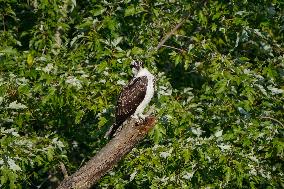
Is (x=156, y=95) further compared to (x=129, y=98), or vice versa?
(x=156, y=95)

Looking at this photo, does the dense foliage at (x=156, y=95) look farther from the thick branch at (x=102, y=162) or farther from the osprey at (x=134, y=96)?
the thick branch at (x=102, y=162)

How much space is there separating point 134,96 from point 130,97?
7 cm

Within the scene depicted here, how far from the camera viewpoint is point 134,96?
20.8 ft

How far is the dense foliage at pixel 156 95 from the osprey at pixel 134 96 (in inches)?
5.9

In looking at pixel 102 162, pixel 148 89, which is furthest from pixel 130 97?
pixel 102 162

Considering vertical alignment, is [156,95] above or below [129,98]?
below

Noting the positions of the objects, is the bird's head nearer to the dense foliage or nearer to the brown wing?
the dense foliage

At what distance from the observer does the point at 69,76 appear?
6.43 meters

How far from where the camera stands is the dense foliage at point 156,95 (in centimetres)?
631

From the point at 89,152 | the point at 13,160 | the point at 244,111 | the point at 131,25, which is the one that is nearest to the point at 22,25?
the point at 131,25

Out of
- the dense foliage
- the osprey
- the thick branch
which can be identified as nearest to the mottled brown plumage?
the osprey

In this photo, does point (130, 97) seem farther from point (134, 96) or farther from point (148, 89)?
point (148, 89)

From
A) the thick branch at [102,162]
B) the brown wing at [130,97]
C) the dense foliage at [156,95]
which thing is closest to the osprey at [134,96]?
the brown wing at [130,97]

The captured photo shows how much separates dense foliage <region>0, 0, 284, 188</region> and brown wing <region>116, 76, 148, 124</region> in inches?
9.2
